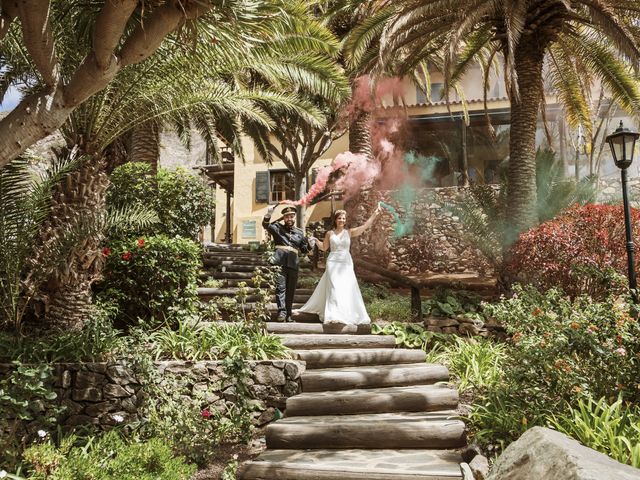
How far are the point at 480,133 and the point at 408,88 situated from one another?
4153mm

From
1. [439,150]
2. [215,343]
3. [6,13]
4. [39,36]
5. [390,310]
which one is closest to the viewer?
[39,36]

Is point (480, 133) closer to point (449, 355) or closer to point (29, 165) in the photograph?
point (449, 355)

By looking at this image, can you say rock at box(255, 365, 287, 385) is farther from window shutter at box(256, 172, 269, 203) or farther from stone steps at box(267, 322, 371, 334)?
window shutter at box(256, 172, 269, 203)


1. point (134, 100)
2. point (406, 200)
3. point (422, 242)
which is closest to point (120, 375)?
point (134, 100)

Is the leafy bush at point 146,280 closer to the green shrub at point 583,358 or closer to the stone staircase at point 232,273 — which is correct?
the stone staircase at point 232,273

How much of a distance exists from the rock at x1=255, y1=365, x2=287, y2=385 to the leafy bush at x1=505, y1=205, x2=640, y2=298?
4.94 meters

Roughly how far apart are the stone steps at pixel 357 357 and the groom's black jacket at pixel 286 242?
165 cm

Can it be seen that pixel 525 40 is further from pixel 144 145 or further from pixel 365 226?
pixel 144 145

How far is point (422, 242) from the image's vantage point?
15562 millimetres

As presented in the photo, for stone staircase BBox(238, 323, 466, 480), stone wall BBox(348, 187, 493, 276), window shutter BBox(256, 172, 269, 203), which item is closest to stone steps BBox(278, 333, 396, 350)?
stone staircase BBox(238, 323, 466, 480)

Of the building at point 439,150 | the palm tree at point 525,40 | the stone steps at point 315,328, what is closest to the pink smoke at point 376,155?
the building at point 439,150

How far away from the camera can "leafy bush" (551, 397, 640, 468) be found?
382 cm

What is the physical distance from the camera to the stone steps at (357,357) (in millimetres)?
7039

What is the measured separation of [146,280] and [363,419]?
3.87 meters
